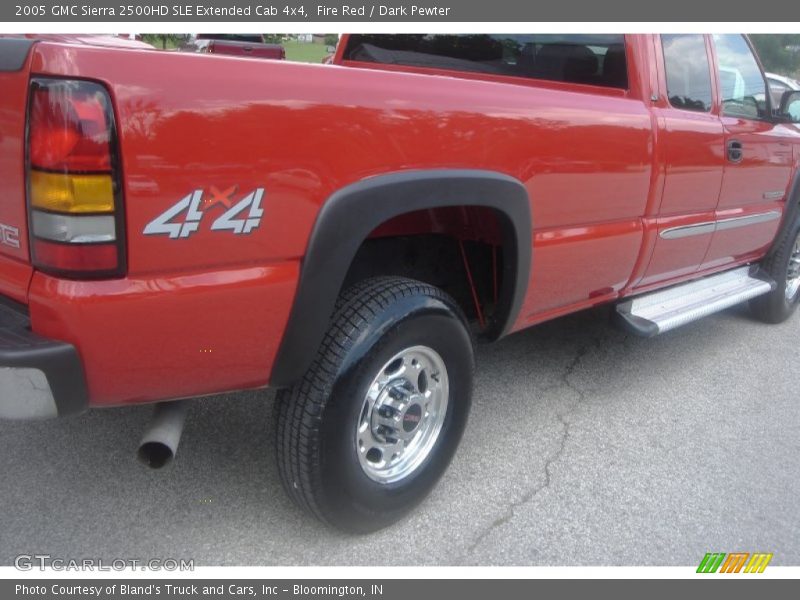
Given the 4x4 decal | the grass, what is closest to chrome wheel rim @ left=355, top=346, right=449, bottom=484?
the 4x4 decal

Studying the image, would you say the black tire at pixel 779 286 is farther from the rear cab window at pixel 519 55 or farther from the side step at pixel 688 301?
the rear cab window at pixel 519 55

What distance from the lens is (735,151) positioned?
3.72 meters

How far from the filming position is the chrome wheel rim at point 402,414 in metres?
2.39

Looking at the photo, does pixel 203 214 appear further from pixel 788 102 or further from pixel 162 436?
pixel 788 102

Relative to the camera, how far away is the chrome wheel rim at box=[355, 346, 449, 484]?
2.39 m

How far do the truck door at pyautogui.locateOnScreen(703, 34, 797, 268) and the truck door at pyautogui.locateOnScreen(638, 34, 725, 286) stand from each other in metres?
0.14

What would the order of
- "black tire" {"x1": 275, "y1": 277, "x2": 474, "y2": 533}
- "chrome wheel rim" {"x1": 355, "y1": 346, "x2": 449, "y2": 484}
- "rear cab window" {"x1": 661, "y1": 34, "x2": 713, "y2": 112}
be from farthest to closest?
"rear cab window" {"x1": 661, "y1": 34, "x2": 713, "y2": 112}
"chrome wheel rim" {"x1": 355, "y1": 346, "x2": 449, "y2": 484}
"black tire" {"x1": 275, "y1": 277, "x2": 474, "y2": 533}

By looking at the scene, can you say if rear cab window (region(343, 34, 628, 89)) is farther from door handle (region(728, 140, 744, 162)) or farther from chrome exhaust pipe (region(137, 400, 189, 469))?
chrome exhaust pipe (region(137, 400, 189, 469))

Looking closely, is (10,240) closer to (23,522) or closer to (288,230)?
(288,230)

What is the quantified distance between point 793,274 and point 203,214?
4956 millimetres

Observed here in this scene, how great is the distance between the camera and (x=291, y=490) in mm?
2287

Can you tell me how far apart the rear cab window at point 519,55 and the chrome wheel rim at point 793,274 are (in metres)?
2.65

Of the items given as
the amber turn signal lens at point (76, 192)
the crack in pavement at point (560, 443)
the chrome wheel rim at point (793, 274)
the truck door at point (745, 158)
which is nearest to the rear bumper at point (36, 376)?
the amber turn signal lens at point (76, 192)

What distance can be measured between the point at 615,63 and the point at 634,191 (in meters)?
0.65
